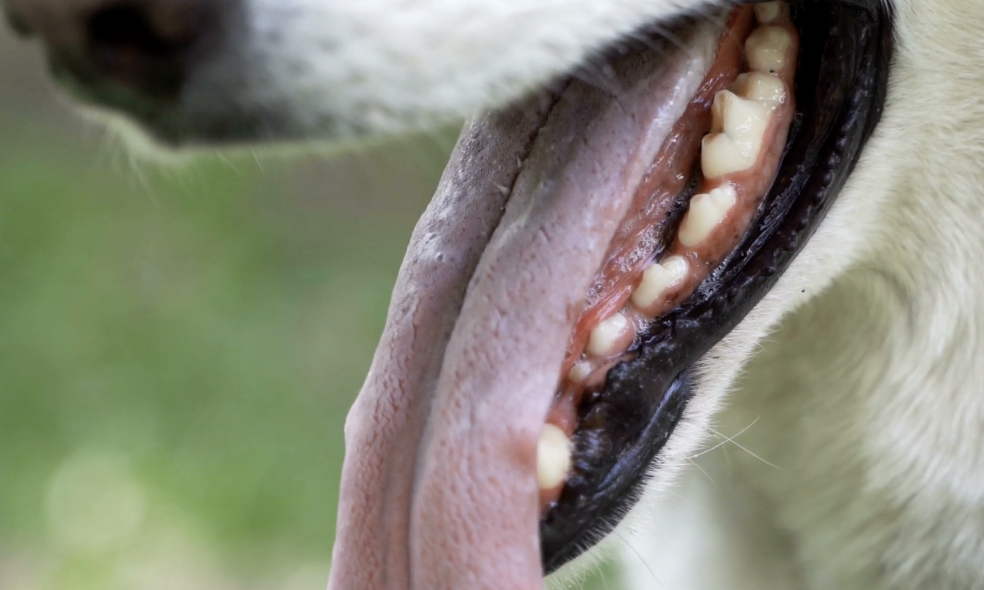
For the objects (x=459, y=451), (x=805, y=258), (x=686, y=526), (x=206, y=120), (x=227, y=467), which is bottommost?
(x=227, y=467)

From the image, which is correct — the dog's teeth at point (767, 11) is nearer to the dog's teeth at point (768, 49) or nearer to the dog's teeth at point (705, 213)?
the dog's teeth at point (768, 49)

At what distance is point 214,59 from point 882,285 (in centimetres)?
78

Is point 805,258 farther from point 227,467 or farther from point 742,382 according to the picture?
point 227,467

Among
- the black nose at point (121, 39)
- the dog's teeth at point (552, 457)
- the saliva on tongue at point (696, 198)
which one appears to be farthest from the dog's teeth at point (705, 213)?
the black nose at point (121, 39)

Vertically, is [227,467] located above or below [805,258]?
below

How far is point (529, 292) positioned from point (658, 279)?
0.43 feet

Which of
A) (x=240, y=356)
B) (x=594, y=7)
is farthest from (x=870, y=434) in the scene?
(x=240, y=356)

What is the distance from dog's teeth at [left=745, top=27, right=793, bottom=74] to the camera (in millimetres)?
1019

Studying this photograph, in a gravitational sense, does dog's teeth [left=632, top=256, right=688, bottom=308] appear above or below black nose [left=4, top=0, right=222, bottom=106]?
below

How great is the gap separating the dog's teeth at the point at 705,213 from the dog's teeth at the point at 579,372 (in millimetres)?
154

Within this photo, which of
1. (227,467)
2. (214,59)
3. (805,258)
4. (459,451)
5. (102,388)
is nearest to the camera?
(214,59)

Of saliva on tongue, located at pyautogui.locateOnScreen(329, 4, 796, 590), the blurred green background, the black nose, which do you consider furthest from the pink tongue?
the blurred green background

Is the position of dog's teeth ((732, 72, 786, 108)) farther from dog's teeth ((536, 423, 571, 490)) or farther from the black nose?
the black nose

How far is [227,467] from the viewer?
9.66 ft
